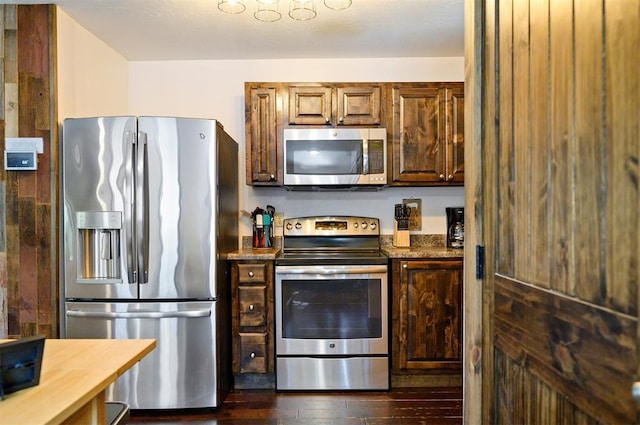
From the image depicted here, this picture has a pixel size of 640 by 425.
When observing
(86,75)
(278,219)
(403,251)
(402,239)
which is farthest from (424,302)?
(86,75)

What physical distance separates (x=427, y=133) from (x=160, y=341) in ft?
7.59

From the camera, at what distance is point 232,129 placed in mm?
3184

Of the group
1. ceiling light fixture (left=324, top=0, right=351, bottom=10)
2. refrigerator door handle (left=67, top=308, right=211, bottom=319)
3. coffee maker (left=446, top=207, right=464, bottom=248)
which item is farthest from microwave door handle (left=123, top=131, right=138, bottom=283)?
coffee maker (left=446, top=207, right=464, bottom=248)

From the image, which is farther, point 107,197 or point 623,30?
point 107,197

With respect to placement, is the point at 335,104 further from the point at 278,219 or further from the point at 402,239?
the point at 402,239

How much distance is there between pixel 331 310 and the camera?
8.64 ft

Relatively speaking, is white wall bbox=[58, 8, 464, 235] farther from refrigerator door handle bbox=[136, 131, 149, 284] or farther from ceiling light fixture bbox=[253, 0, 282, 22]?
refrigerator door handle bbox=[136, 131, 149, 284]

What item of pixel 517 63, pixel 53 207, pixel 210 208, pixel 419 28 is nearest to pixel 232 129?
pixel 210 208

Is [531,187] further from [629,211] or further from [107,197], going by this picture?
[107,197]

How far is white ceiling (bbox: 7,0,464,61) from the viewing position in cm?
232

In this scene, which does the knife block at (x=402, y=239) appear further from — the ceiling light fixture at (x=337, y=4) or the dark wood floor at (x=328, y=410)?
the ceiling light fixture at (x=337, y=4)

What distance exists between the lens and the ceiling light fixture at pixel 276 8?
2271mm

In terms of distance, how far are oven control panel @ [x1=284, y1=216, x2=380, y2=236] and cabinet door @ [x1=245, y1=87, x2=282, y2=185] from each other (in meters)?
0.41

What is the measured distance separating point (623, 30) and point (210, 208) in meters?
2.06
